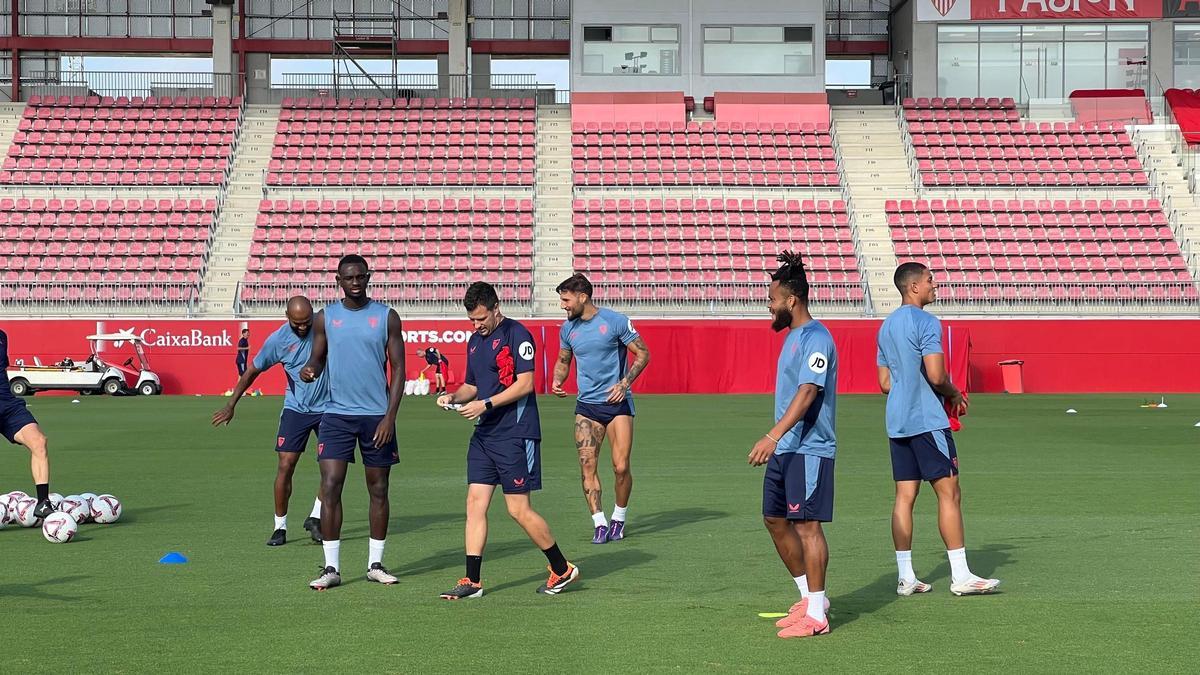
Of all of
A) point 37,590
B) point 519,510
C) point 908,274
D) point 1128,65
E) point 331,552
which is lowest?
point 37,590

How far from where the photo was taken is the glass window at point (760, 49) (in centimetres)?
4453

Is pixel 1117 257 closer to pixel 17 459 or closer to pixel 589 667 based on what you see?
pixel 17 459

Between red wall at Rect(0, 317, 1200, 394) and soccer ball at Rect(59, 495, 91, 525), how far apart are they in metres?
20.8

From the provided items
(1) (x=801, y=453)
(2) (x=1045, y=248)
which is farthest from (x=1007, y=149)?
(1) (x=801, y=453)

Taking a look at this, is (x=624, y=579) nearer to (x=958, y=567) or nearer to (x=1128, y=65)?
(x=958, y=567)

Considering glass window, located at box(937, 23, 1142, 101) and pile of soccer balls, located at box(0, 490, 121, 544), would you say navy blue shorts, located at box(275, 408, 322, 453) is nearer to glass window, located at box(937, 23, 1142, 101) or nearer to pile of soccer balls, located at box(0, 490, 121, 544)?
pile of soccer balls, located at box(0, 490, 121, 544)

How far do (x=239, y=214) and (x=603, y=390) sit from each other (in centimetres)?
3121

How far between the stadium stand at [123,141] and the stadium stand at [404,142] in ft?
6.60

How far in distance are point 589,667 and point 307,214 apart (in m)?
34.8

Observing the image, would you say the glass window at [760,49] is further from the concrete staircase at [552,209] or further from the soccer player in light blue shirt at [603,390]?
the soccer player in light blue shirt at [603,390]

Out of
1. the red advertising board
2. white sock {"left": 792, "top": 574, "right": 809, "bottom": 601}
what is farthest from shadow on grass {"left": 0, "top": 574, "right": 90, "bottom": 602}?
the red advertising board

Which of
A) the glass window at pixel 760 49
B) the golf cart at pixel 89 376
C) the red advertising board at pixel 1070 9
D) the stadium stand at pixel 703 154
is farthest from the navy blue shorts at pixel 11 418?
the red advertising board at pixel 1070 9

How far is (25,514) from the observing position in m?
11.5

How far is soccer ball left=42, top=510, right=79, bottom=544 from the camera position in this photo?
10594 mm
